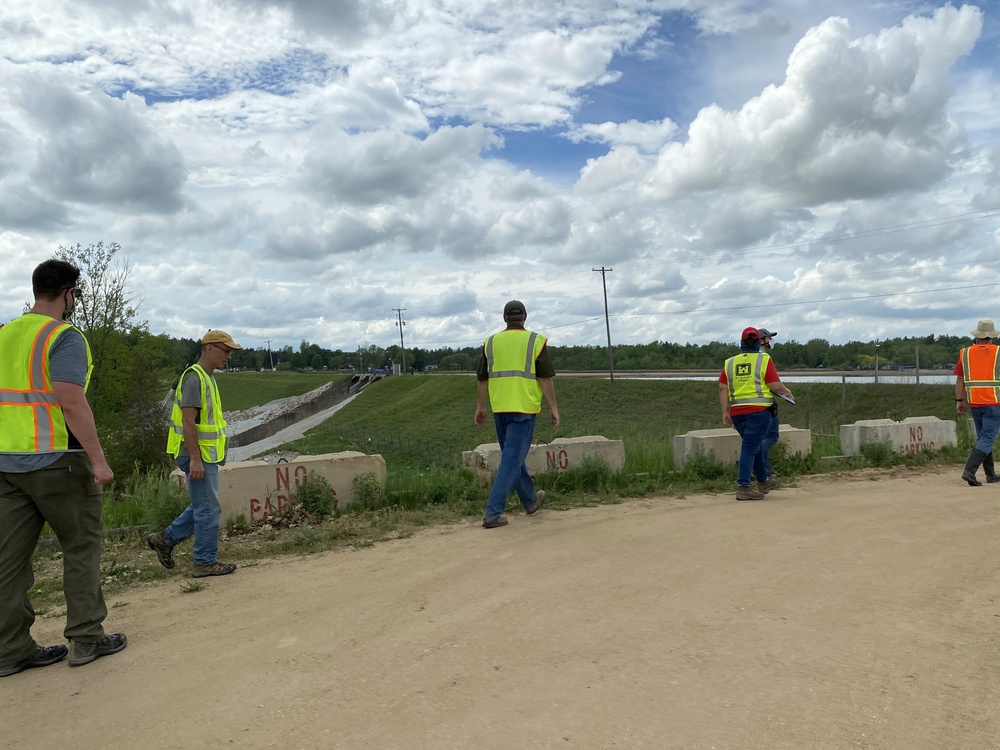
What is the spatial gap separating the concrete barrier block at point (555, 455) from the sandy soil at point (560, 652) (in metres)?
2.42

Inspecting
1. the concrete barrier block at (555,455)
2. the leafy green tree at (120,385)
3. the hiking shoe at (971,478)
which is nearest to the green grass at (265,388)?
the leafy green tree at (120,385)

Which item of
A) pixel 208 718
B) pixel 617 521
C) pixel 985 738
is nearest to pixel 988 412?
pixel 617 521

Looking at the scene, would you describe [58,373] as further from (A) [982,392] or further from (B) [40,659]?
(A) [982,392]

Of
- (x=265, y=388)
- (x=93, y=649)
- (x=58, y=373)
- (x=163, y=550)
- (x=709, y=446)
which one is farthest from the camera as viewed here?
(x=265, y=388)

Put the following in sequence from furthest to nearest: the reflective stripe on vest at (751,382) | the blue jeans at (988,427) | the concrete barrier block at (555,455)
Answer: the blue jeans at (988,427) → the concrete barrier block at (555,455) → the reflective stripe on vest at (751,382)

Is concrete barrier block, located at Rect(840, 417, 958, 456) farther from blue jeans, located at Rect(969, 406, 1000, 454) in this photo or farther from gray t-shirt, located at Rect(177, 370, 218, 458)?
gray t-shirt, located at Rect(177, 370, 218, 458)

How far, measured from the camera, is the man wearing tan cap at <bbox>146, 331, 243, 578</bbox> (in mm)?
5754

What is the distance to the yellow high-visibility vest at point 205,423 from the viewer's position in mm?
5816

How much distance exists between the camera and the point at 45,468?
4.09 m

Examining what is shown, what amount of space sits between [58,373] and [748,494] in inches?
271

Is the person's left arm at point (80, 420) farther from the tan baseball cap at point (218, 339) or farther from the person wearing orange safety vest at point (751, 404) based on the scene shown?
the person wearing orange safety vest at point (751, 404)

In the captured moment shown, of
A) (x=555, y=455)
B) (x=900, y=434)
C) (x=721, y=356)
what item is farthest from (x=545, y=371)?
(x=721, y=356)

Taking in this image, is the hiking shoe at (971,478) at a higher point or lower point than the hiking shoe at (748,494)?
lower

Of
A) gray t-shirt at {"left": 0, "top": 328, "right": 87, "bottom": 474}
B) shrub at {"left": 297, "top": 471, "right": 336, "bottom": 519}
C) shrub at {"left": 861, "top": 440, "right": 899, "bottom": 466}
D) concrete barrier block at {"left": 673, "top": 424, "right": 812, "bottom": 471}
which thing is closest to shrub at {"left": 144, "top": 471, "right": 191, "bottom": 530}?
shrub at {"left": 297, "top": 471, "right": 336, "bottom": 519}
